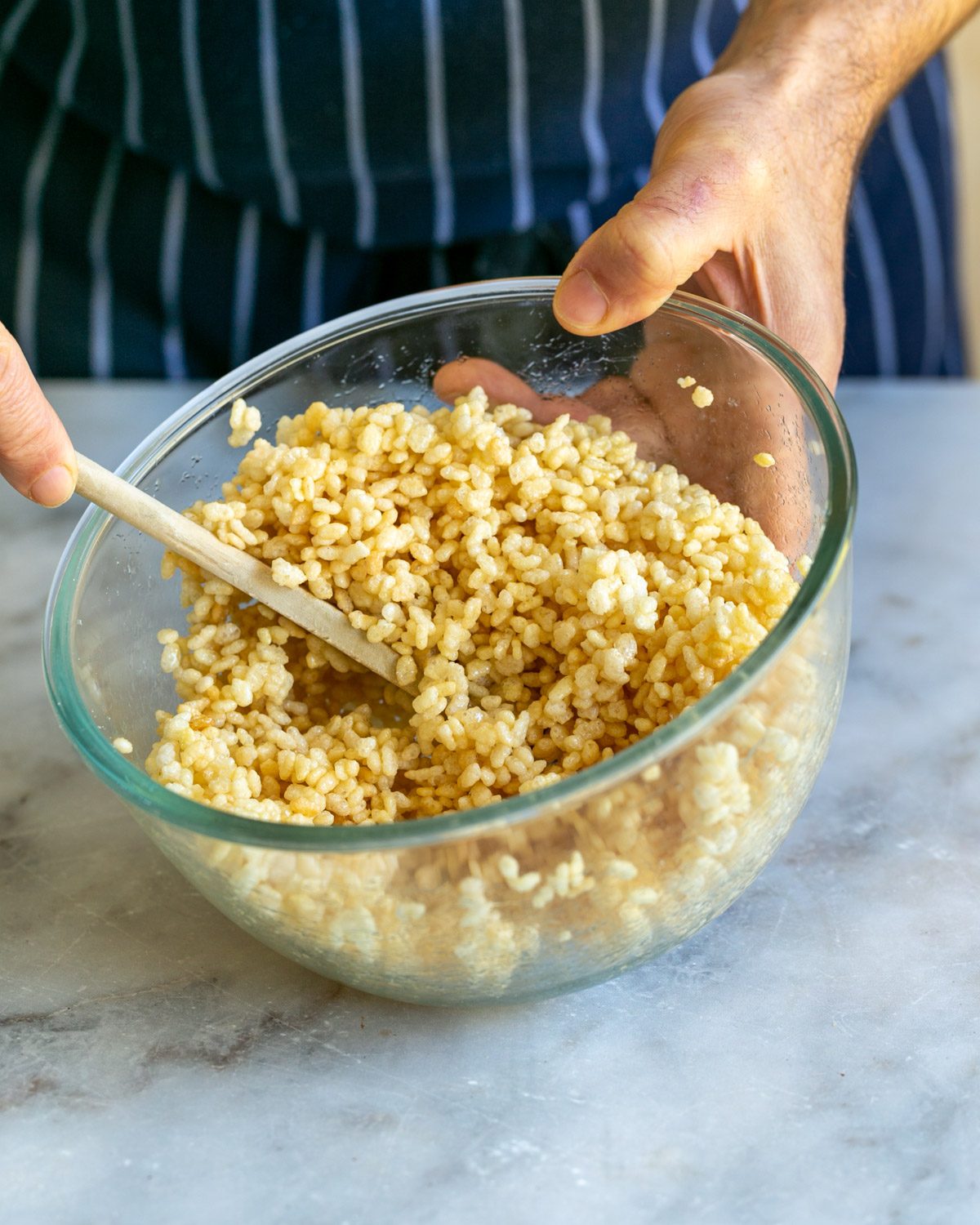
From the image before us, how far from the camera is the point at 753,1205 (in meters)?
0.70

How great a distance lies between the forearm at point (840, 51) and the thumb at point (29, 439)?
62 centimetres

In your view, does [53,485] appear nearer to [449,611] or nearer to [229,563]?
[229,563]

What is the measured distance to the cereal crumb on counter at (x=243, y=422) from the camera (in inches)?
36.4

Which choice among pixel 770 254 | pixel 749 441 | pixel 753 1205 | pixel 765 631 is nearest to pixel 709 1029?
pixel 753 1205

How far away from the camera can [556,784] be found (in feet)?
2.01

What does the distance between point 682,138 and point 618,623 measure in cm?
36

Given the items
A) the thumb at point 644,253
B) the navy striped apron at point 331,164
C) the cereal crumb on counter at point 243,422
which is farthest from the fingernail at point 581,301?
the navy striped apron at point 331,164

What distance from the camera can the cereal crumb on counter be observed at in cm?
92

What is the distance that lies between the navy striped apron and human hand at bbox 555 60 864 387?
9.0 inches

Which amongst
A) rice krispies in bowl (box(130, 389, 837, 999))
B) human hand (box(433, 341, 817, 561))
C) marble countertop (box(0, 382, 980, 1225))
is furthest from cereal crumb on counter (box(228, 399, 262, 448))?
marble countertop (box(0, 382, 980, 1225))

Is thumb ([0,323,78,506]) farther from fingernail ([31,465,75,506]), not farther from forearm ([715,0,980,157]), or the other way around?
forearm ([715,0,980,157])

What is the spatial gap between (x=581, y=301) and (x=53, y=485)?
349mm

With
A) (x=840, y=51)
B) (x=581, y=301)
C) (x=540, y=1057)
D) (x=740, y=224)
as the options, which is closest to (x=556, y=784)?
(x=540, y=1057)

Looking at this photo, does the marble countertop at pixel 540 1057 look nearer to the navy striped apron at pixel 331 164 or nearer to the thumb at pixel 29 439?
the thumb at pixel 29 439
